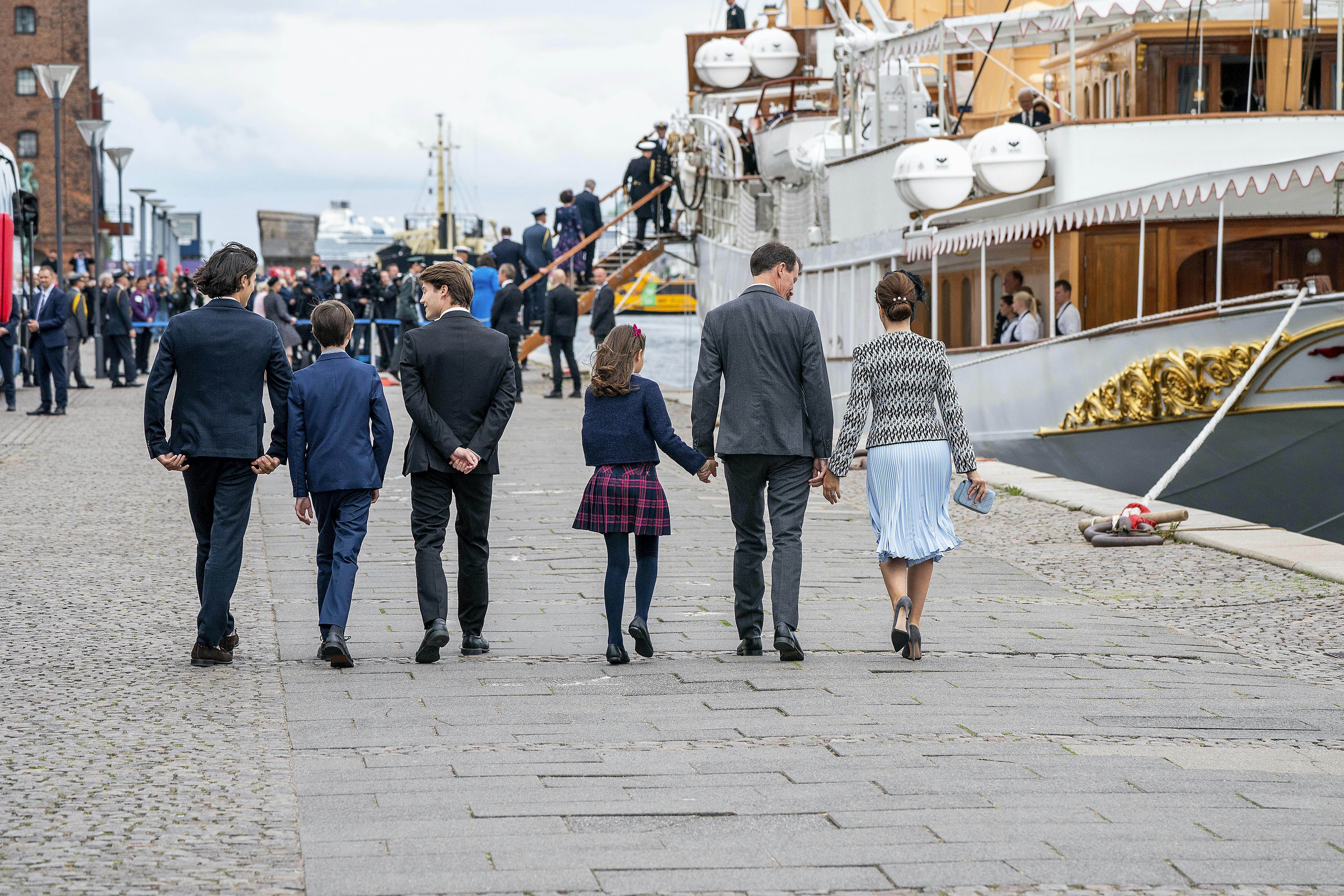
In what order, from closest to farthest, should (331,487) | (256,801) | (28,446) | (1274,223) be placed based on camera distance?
(256,801) < (331,487) < (1274,223) < (28,446)

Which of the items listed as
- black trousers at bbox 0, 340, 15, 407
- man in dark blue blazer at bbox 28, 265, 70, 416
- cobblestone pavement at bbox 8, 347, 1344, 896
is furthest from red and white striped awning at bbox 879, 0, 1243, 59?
black trousers at bbox 0, 340, 15, 407

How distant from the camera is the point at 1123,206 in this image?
15461 millimetres

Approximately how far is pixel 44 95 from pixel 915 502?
77.9m

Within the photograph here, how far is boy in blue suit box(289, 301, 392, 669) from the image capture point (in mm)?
7500

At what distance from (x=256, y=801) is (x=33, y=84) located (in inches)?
3066

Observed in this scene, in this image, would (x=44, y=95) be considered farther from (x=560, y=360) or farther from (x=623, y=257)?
(x=560, y=360)

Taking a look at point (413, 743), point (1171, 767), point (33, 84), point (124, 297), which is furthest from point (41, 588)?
point (33, 84)

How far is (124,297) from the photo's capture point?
2647 cm

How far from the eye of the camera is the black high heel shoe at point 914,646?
7.57m

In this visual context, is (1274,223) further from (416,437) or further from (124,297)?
(124,297)

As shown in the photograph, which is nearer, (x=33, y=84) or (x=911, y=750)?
(x=911, y=750)

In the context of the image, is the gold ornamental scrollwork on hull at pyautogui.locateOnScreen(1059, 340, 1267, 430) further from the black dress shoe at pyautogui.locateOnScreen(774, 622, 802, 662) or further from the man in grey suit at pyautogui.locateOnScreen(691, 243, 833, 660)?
the black dress shoe at pyautogui.locateOnScreen(774, 622, 802, 662)

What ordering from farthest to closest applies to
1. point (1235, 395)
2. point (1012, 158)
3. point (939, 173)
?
point (939, 173) < point (1012, 158) < point (1235, 395)

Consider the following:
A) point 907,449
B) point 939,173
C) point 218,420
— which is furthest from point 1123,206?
point 218,420
